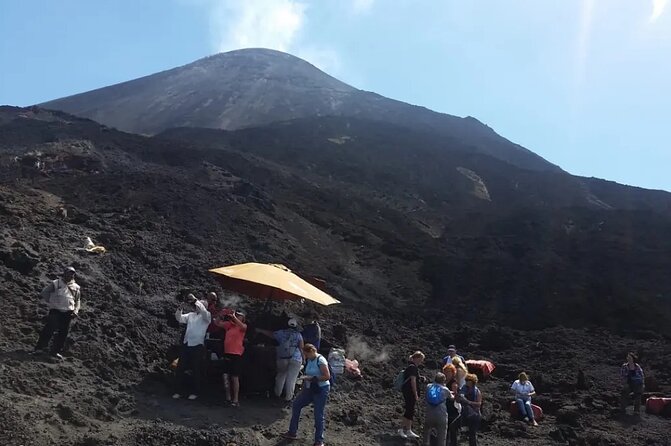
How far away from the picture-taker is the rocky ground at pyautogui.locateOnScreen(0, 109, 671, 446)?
7.53 m

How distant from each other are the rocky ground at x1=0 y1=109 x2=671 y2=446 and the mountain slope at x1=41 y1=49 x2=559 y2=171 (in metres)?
40.0

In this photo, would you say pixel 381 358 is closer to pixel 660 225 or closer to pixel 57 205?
pixel 57 205

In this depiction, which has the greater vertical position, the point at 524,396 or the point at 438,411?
the point at 438,411

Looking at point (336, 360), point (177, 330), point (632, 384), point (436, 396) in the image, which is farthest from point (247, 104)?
point (436, 396)

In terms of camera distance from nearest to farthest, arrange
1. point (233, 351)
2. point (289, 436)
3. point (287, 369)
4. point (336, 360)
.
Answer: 1. point (289, 436)
2. point (233, 351)
3. point (287, 369)
4. point (336, 360)

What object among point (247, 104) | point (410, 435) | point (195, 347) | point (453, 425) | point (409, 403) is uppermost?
point (247, 104)

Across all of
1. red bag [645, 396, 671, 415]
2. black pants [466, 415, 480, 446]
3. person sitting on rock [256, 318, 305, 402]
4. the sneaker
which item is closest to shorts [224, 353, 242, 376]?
person sitting on rock [256, 318, 305, 402]

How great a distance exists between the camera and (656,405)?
39.3 ft

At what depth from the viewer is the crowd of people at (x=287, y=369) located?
760 centimetres

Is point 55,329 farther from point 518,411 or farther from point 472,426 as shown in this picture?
point 518,411

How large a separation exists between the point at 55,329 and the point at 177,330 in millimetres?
2940

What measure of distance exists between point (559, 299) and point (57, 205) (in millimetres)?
18515

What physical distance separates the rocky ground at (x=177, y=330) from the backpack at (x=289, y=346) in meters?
0.78

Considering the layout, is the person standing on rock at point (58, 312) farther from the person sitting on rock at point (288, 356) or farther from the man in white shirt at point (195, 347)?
the person sitting on rock at point (288, 356)
